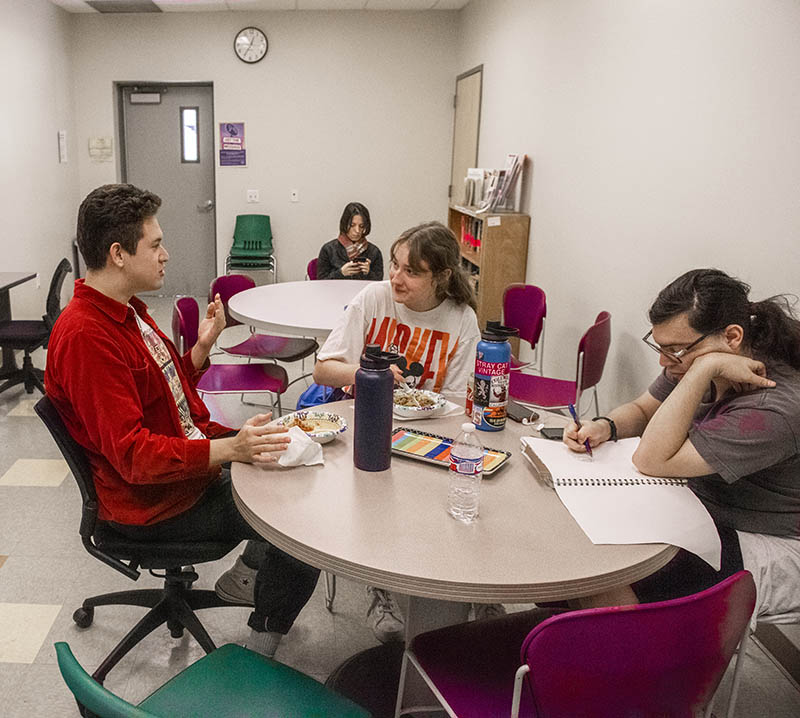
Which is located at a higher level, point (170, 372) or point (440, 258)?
point (440, 258)

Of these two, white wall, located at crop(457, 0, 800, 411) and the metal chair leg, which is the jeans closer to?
the metal chair leg

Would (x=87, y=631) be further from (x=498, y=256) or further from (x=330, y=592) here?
(x=498, y=256)

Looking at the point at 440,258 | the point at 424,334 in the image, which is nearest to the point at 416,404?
the point at 424,334

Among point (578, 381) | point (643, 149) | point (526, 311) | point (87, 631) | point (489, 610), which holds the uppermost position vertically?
point (643, 149)

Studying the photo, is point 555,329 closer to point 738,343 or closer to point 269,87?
point 738,343

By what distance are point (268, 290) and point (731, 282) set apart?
2816mm

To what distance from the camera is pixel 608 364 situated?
12.0ft

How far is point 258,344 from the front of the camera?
389 cm

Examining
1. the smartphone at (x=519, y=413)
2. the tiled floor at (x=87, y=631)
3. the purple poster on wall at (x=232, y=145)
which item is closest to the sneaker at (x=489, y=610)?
the tiled floor at (x=87, y=631)

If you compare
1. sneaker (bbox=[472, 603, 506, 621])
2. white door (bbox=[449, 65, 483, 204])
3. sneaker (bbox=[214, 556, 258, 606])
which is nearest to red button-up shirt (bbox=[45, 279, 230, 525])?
sneaker (bbox=[214, 556, 258, 606])

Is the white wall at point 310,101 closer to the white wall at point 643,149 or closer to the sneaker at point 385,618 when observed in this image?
the white wall at point 643,149

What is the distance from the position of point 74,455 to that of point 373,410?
0.75 meters

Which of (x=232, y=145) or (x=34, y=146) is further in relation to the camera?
(x=232, y=145)

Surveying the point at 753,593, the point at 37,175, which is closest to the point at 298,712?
the point at 753,593
